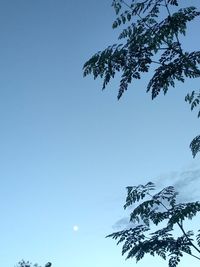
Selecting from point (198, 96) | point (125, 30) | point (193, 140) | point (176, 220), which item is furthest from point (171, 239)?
point (125, 30)

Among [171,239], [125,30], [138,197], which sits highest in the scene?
[125,30]

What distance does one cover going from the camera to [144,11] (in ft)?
26.0

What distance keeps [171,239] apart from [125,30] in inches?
174

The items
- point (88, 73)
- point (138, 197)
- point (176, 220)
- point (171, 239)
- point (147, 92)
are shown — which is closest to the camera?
point (147, 92)

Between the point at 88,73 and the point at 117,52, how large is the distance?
0.63 m

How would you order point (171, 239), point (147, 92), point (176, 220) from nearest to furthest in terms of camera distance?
point (147, 92)
point (176, 220)
point (171, 239)

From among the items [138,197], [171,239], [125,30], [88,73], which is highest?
[125,30]

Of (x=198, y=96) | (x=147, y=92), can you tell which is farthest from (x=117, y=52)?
(x=198, y=96)

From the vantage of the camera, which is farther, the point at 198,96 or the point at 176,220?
the point at 198,96

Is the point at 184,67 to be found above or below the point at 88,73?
below

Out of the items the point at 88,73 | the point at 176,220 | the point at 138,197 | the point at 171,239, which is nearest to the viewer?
the point at 88,73

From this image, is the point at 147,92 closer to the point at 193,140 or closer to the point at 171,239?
the point at 193,140

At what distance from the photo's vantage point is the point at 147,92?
279 inches

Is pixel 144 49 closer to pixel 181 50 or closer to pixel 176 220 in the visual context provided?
pixel 181 50
